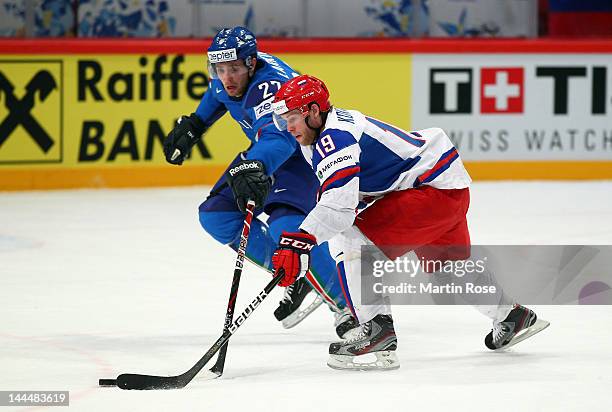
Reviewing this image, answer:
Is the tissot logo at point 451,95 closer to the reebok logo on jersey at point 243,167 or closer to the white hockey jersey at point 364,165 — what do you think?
the white hockey jersey at point 364,165

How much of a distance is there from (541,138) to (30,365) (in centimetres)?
594

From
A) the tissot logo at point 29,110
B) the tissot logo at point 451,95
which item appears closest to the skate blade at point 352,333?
the tissot logo at point 29,110

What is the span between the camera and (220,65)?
15.0 feet

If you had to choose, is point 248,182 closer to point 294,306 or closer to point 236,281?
point 236,281

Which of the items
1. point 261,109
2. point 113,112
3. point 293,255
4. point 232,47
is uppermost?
point 232,47

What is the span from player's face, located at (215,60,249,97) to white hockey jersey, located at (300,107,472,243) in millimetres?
529

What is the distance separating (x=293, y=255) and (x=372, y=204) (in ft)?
1.48

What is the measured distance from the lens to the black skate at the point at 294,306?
4820 mm

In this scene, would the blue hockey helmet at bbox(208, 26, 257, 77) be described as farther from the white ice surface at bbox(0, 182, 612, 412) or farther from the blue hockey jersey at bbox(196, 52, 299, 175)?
the white ice surface at bbox(0, 182, 612, 412)

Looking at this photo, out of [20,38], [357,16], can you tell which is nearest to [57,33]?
[20,38]

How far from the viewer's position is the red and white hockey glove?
3.91 meters

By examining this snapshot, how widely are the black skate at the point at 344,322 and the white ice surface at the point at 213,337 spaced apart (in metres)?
0.11

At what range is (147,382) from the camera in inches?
150

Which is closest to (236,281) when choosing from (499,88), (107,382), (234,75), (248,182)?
(248,182)
